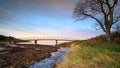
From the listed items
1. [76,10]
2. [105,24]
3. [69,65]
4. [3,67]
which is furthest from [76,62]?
[76,10]

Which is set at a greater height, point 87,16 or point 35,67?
point 87,16

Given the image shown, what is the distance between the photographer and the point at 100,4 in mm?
33438

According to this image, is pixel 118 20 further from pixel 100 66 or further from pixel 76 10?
pixel 100 66

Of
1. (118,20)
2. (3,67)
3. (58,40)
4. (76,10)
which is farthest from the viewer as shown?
(58,40)

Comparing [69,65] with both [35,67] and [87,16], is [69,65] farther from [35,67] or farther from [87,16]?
[87,16]

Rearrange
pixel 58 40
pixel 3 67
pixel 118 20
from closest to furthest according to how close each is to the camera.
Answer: pixel 3 67
pixel 118 20
pixel 58 40

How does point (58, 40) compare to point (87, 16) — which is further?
point (58, 40)

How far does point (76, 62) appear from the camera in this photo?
15.1 metres

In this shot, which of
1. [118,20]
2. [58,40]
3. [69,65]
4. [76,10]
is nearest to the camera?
[69,65]

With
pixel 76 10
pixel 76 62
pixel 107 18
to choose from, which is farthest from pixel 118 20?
pixel 76 62

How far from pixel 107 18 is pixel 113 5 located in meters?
2.53

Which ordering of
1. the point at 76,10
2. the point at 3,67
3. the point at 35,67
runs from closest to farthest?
the point at 3,67 → the point at 35,67 → the point at 76,10

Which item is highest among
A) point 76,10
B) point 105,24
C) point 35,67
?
point 76,10

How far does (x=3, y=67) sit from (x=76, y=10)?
22348 millimetres
